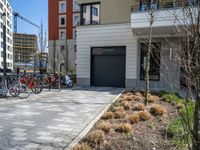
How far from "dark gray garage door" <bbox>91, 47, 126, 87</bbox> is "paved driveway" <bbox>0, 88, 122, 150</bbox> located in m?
8.42

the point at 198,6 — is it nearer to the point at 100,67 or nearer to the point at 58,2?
the point at 100,67

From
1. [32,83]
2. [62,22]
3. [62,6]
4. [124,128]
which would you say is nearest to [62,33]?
[62,22]

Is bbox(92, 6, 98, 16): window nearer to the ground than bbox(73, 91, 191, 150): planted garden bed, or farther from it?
farther from it

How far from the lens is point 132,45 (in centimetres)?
1777

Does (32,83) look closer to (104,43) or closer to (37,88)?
(37,88)

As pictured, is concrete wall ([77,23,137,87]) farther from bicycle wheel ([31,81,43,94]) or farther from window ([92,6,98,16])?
bicycle wheel ([31,81,43,94])

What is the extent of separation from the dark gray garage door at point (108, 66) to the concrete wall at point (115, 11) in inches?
80.2

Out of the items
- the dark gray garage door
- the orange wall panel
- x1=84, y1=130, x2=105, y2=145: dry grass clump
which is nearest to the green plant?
x1=84, y1=130, x2=105, y2=145: dry grass clump

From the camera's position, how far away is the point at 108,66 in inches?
750

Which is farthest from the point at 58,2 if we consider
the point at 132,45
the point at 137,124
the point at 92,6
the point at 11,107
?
the point at 137,124

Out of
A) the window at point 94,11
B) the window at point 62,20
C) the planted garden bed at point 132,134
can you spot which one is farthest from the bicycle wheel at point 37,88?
the window at point 62,20

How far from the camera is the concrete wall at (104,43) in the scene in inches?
703

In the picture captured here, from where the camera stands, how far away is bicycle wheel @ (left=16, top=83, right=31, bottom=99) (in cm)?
1218

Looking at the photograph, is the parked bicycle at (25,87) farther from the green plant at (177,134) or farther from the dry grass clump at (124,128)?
the green plant at (177,134)
